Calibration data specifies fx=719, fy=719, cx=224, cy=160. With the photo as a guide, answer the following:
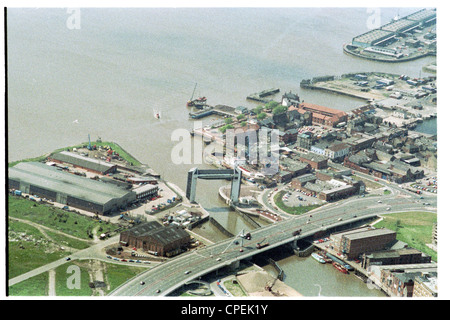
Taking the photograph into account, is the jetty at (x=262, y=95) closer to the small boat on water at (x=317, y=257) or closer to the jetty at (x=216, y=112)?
the jetty at (x=216, y=112)

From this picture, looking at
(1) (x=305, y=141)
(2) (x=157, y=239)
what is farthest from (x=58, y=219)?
(1) (x=305, y=141)

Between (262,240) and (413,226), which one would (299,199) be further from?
(262,240)

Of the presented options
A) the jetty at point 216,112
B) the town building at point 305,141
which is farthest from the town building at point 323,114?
the town building at point 305,141

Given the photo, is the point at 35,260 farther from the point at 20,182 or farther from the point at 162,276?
the point at 20,182

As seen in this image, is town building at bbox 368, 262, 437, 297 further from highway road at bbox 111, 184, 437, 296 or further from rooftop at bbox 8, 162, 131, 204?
rooftop at bbox 8, 162, 131, 204

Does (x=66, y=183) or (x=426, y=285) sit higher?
(x=66, y=183)

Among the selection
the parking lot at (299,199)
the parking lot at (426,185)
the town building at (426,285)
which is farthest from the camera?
the parking lot at (426,185)
